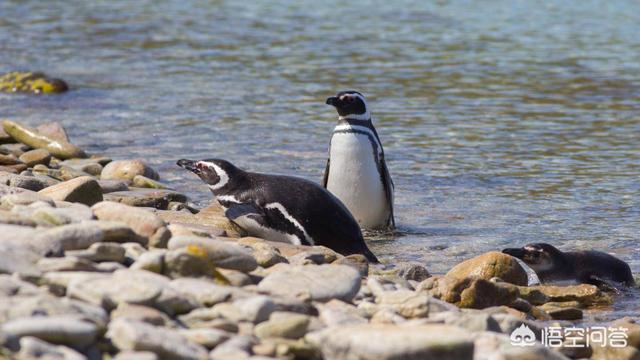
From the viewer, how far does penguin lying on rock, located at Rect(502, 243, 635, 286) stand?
7.35m

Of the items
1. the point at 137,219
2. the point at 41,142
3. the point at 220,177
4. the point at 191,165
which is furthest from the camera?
the point at 41,142

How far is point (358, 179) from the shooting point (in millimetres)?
9375

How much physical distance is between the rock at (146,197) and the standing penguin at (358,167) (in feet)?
3.91

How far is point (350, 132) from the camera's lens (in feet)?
30.6

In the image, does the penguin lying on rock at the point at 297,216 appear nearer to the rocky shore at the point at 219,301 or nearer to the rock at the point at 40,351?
the rocky shore at the point at 219,301

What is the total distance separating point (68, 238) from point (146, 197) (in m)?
3.33

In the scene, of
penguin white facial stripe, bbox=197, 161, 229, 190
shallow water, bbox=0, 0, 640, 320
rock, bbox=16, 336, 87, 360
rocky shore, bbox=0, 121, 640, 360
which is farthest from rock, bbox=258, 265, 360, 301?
penguin white facial stripe, bbox=197, 161, 229, 190

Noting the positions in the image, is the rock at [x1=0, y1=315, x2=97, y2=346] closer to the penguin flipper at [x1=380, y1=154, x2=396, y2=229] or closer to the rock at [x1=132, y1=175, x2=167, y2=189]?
the penguin flipper at [x1=380, y1=154, x2=396, y2=229]

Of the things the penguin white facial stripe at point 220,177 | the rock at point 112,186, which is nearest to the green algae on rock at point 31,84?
the rock at point 112,186

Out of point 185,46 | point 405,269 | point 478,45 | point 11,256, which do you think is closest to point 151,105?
point 185,46

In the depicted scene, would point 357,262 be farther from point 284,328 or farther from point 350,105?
point 350,105

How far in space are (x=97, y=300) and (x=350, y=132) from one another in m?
4.82

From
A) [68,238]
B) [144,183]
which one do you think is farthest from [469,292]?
[144,183]

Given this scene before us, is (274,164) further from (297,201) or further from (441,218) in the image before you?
(297,201)
